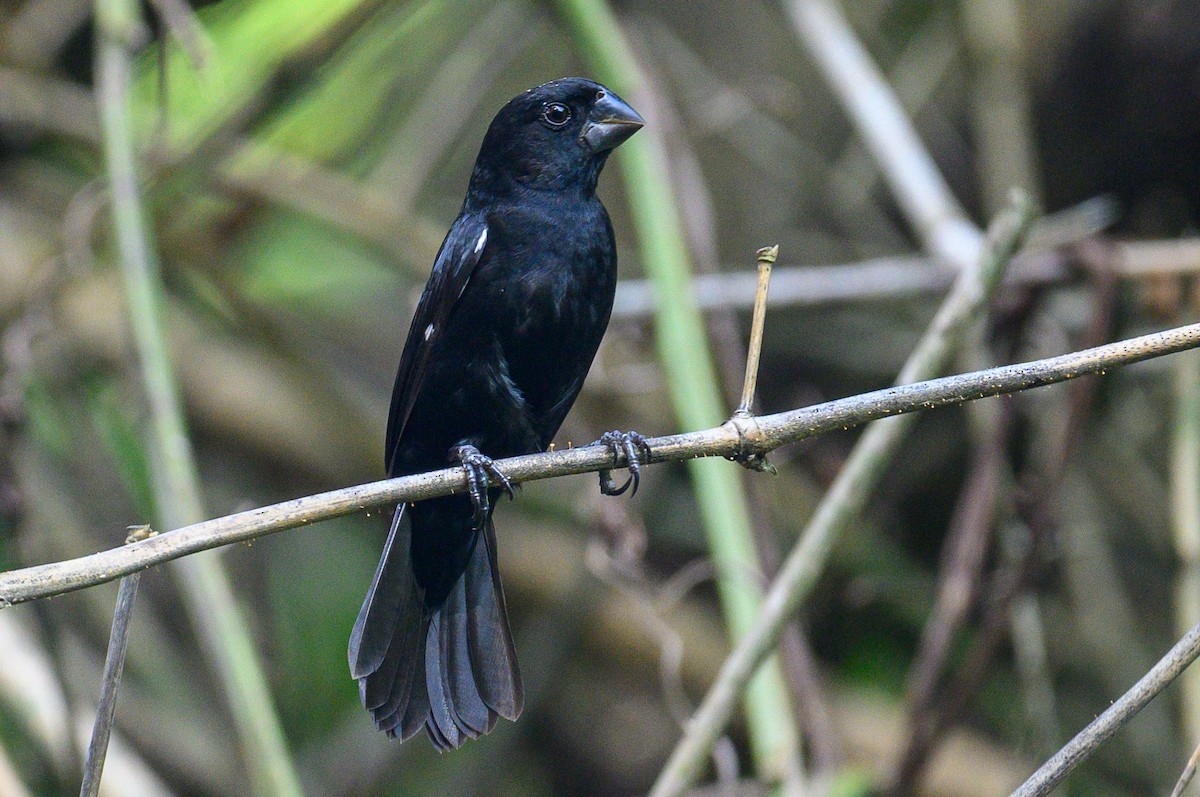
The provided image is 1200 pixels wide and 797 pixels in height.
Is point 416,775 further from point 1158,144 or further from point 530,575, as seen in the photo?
point 1158,144

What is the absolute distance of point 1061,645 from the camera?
4141 mm

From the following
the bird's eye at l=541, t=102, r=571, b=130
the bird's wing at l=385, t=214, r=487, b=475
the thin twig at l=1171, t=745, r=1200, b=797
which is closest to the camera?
the thin twig at l=1171, t=745, r=1200, b=797

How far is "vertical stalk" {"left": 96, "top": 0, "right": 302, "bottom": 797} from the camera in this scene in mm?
2193

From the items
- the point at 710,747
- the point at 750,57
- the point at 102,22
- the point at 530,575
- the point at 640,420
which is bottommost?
the point at 710,747

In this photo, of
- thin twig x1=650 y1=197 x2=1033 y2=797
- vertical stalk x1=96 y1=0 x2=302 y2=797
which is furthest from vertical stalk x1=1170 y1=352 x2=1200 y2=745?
vertical stalk x1=96 y1=0 x2=302 y2=797

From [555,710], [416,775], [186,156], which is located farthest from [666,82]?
[416,775]

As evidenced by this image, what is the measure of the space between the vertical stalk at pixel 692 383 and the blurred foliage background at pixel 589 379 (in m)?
0.61

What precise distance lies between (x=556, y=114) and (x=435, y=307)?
19.4 inches

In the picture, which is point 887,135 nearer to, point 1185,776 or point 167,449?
point 167,449

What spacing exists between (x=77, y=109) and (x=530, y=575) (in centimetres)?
219

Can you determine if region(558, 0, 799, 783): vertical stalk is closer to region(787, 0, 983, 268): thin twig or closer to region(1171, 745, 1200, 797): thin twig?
region(787, 0, 983, 268): thin twig

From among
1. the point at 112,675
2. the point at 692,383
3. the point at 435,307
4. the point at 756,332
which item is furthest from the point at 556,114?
the point at 112,675

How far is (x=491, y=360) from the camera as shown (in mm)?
2484

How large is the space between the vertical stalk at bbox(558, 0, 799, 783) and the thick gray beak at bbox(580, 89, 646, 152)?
0.74 feet
